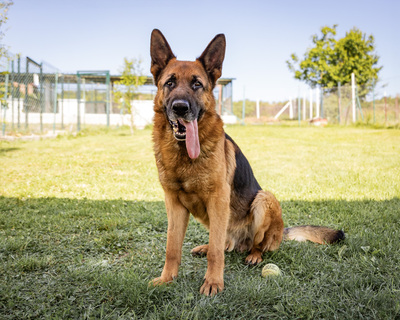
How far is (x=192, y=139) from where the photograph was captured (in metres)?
2.82

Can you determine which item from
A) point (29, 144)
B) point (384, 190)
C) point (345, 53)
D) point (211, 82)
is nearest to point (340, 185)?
point (384, 190)

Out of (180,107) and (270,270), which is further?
(270,270)

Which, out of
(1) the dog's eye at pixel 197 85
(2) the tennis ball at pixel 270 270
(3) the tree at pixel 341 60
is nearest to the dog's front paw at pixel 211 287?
(2) the tennis ball at pixel 270 270

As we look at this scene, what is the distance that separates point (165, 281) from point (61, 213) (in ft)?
9.15

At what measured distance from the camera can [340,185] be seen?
273 inches

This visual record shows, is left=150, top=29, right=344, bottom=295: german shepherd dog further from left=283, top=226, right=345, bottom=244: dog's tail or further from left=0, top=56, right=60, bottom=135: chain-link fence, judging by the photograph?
left=0, top=56, right=60, bottom=135: chain-link fence

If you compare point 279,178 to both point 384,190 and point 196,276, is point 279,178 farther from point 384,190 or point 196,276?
point 196,276

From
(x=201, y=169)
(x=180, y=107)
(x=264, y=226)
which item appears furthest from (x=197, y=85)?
(x=264, y=226)

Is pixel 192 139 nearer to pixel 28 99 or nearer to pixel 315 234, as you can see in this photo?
pixel 315 234

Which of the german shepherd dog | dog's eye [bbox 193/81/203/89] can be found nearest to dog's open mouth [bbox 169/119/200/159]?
the german shepherd dog

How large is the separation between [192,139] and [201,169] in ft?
0.93

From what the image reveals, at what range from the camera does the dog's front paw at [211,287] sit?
2641 mm

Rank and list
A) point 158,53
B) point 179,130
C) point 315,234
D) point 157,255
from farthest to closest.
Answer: point 315,234
point 157,255
point 158,53
point 179,130

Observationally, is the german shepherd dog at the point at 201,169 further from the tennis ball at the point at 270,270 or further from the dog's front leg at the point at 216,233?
the tennis ball at the point at 270,270
